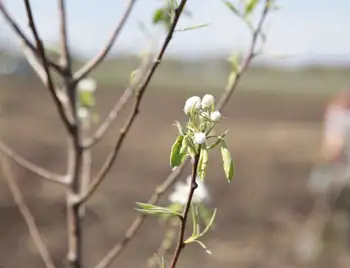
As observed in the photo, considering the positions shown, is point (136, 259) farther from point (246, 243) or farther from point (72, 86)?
point (72, 86)

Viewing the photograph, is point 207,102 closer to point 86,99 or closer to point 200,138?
point 200,138

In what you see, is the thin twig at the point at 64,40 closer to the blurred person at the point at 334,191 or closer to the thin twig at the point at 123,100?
the thin twig at the point at 123,100

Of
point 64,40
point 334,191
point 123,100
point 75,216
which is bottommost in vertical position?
point 334,191

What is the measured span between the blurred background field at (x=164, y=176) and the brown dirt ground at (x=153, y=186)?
12 millimetres

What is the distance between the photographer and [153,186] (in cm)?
788

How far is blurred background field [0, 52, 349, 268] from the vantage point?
5547 millimetres

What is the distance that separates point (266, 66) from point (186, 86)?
627 centimetres

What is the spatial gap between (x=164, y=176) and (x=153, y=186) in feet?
1.68

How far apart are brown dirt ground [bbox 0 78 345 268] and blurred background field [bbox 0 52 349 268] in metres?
0.01

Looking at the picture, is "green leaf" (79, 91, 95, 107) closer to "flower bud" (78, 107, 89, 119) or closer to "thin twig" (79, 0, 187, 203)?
"flower bud" (78, 107, 89, 119)

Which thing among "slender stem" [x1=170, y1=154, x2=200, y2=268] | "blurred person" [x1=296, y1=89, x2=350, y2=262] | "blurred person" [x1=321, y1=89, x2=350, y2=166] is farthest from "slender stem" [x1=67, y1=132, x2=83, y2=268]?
"blurred person" [x1=321, y1=89, x2=350, y2=166]

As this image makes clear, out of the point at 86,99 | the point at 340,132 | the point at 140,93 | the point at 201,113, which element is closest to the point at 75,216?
the point at 86,99

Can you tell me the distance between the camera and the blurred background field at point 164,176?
5547mm

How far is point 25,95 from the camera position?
16.2 meters
